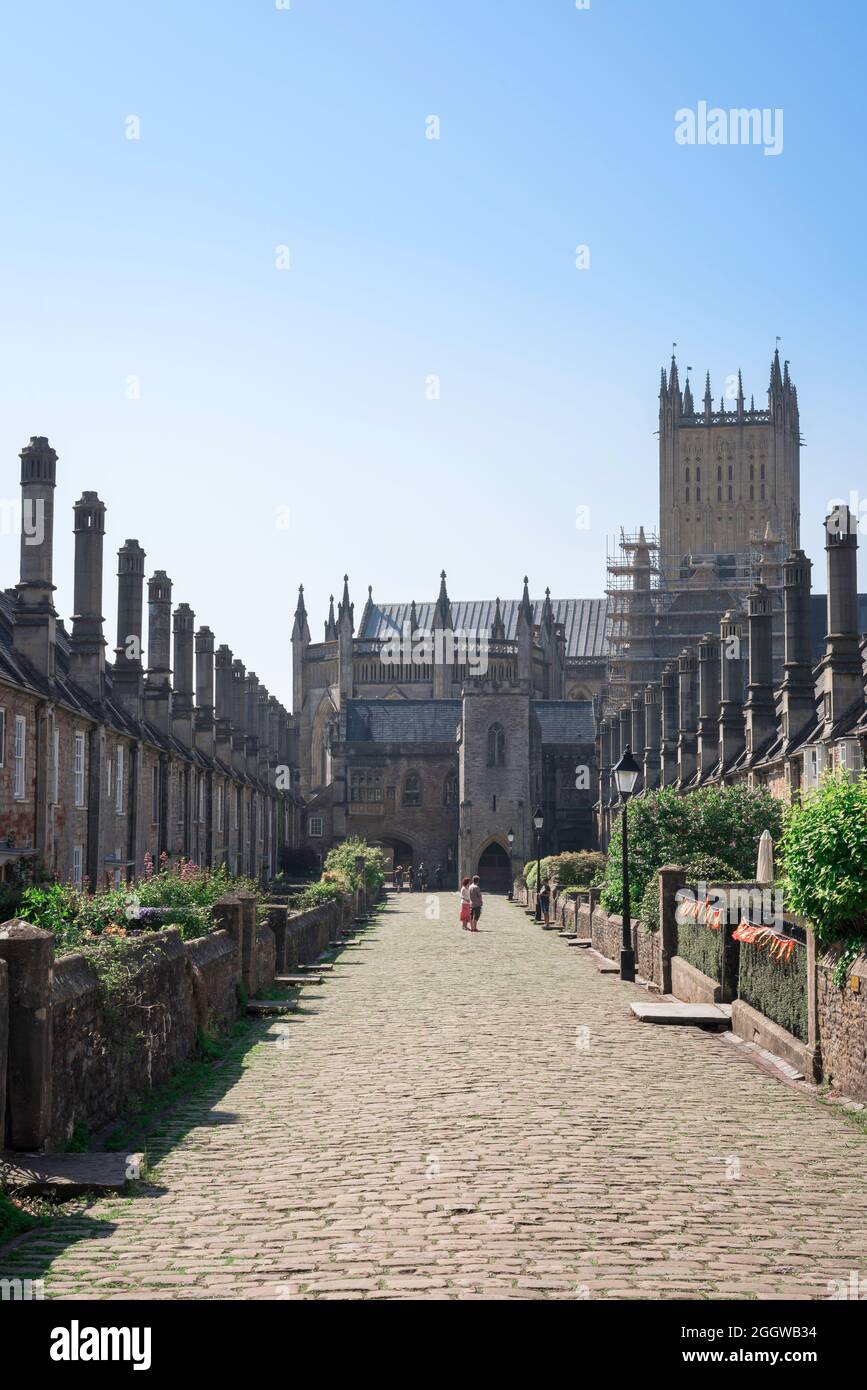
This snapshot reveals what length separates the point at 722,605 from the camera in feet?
315

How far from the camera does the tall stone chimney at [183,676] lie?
164ft

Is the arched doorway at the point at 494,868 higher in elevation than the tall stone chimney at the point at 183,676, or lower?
lower

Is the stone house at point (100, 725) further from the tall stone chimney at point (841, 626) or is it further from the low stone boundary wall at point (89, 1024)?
the tall stone chimney at point (841, 626)

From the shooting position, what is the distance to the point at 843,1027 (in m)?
12.6

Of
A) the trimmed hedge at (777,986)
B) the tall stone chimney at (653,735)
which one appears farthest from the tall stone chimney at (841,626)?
the tall stone chimney at (653,735)

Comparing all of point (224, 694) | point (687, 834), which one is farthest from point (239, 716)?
point (687, 834)

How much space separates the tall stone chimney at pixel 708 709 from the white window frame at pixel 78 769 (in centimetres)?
2541

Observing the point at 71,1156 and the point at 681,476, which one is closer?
the point at 71,1156

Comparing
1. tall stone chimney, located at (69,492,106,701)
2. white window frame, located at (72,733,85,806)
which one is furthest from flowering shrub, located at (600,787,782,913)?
tall stone chimney, located at (69,492,106,701)

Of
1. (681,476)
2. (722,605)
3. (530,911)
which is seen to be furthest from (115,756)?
(681,476)
